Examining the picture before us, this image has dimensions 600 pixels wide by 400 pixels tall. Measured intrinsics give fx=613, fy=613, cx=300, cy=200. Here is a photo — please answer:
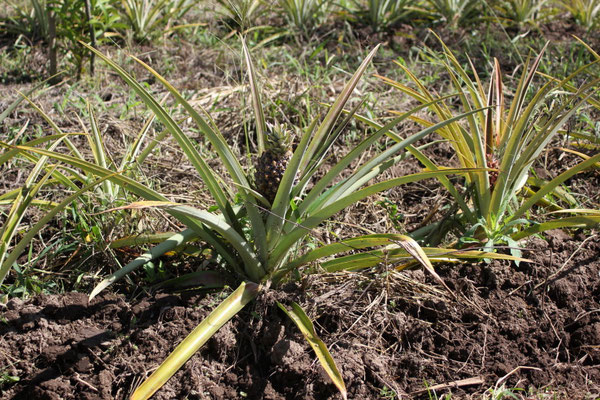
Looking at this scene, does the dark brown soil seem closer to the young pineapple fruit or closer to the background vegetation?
the background vegetation

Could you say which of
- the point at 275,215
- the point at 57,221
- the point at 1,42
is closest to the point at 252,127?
the point at 57,221

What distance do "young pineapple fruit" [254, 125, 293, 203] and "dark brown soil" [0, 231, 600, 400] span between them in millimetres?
352

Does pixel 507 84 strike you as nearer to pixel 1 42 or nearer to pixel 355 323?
pixel 355 323

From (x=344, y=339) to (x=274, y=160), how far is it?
24.3 inches

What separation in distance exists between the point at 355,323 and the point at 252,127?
1332 mm

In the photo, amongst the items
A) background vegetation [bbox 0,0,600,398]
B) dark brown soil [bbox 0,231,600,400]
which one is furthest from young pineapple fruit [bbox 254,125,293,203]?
dark brown soil [bbox 0,231,600,400]

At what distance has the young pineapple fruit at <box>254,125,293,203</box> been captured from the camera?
195cm

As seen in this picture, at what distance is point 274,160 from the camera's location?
1981mm

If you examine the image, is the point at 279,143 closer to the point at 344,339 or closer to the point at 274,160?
the point at 274,160

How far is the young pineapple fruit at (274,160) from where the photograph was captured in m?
1.95

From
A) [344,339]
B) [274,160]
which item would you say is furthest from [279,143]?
[344,339]

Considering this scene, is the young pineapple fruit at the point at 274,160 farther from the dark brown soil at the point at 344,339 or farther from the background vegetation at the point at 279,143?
the dark brown soil at the point at 344,339

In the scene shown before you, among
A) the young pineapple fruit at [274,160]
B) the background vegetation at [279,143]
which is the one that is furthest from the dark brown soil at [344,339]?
the young pineapple fruit at [274,160]

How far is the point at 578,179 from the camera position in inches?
109
